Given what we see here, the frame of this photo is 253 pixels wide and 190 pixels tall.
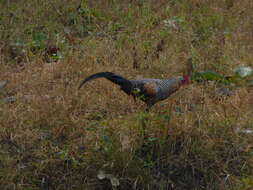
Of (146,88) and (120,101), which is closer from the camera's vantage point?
(146,88)

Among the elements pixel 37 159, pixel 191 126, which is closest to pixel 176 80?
pixel 191 126

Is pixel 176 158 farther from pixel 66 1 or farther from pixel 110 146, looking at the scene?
pixel 66 1

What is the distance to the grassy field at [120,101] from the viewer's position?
8.95 feet

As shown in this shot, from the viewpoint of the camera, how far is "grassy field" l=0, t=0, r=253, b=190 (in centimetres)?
273

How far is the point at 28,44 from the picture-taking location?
428cm

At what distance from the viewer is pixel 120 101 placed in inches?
137

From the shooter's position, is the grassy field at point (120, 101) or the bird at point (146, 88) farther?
the bird at point (146, 88)

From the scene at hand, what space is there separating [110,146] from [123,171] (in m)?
0.17

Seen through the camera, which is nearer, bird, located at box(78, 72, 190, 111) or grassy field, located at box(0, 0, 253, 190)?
grassy field, located at box(0, 0, 253, 190)

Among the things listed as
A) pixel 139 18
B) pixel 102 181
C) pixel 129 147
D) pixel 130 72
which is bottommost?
pixel 102 181

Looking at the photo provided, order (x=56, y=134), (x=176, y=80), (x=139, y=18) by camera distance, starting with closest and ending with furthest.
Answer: (x=56, y=134), (x=176, y=80), (x=139, y=18)

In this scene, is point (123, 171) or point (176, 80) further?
point (176, 80)

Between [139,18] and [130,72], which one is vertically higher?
[139,18]

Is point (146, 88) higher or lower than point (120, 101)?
higher
